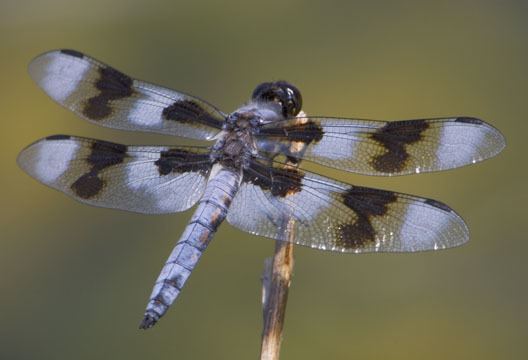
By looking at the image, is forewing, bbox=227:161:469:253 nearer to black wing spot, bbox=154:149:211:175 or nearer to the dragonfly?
the dragonfly

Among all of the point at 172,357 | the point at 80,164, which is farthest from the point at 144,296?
the point at 80,164

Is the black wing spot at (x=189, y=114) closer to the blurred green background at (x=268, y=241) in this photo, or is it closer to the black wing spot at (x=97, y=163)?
the black wing spot at (x=97, y=163)

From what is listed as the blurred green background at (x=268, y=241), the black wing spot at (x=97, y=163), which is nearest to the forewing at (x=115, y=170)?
Answer: the black wing spot at (x=97, y=163)

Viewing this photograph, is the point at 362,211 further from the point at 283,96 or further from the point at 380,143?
the point at 283,96

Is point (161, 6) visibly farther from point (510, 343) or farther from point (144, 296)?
point (510, 343)

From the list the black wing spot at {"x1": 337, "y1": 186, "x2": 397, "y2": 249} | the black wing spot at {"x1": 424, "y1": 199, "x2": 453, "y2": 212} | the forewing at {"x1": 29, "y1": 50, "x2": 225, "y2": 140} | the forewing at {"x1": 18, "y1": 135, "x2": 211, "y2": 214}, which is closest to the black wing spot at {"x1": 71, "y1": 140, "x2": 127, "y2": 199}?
the forewing at {"x1": 18, "y1": 135, "x2": 211, "y2": 214}

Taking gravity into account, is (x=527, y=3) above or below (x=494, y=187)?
above
